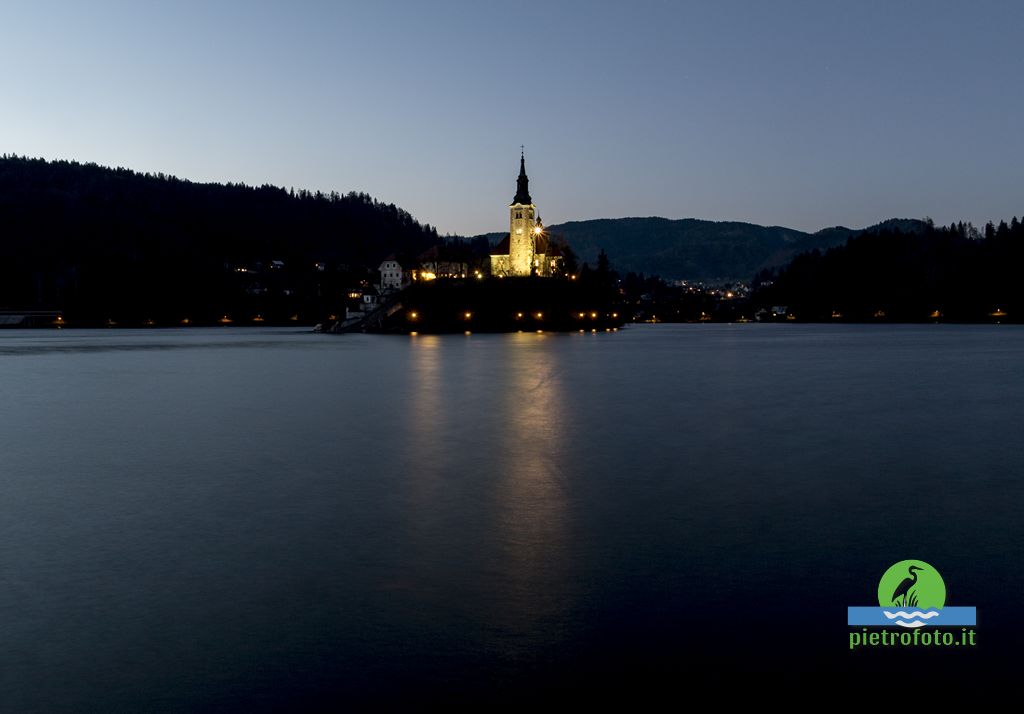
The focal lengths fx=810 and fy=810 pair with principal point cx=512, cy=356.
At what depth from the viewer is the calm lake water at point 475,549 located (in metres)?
11.4

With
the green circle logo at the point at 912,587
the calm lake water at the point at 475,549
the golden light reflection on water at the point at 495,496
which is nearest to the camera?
the calm lake water at the point at 475,549

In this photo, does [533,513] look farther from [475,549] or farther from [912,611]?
[912,611]

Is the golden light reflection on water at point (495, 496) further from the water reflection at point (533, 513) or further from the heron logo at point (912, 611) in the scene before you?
the heron logo at point (912, 611)

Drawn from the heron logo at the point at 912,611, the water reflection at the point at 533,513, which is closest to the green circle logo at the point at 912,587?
the heron logo at the point at 912,611

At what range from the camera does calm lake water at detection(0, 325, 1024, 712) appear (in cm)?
1142

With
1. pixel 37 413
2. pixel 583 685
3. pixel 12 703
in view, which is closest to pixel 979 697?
pixel 583 685

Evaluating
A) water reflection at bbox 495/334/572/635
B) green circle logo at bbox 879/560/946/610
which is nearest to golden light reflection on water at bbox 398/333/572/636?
water reflection at bbox 495/334/572/635

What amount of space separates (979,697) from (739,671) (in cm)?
301

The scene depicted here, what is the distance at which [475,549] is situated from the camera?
17.5m

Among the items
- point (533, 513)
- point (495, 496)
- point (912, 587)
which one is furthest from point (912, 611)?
point (495, 496)

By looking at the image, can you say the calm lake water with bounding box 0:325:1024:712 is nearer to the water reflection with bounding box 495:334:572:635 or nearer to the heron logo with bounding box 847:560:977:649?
the water reflection with bounding box 495:334:572:635

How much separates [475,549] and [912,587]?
8556 millimetres

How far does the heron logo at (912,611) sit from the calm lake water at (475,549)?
29cm

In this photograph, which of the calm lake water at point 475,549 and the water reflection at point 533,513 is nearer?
the calm lake water at point 475,549
